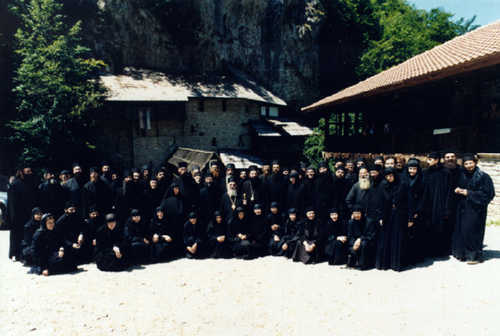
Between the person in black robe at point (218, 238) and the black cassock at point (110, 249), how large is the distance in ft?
5.87

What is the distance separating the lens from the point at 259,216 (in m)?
7.56

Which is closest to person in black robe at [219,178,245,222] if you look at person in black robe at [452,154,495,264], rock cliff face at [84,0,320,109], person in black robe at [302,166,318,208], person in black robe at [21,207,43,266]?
person in black robe at [302,166,318,208]

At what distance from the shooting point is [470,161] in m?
6.03

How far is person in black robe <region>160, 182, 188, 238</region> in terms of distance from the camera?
7.45m

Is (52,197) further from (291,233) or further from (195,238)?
(291,233)

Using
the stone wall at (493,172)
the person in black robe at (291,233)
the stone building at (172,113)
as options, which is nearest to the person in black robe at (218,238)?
the person in black robe at (291,233)

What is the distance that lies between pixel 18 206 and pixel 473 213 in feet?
29.8

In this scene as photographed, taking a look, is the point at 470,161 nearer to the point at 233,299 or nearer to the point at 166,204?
the point at 233,299

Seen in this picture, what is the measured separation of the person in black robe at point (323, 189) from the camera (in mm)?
7402

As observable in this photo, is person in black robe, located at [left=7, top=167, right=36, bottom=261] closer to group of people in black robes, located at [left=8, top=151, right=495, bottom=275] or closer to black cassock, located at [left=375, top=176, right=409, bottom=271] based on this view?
group of people in black robes, located at [left=8, top=151, right=495, bottom=275]

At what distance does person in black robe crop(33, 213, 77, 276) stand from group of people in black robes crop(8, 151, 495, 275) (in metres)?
0.02

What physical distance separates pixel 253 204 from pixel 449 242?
4.16m

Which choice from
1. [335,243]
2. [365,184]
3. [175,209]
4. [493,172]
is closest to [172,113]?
[175,209]

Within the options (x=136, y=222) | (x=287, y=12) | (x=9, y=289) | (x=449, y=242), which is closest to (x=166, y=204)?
(x=136, y=222)
